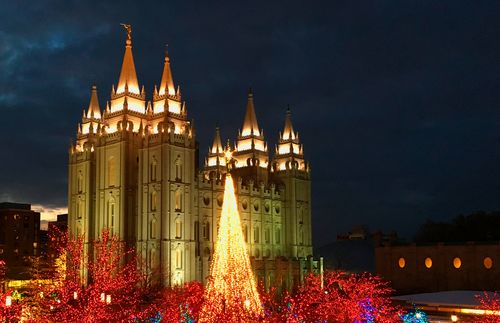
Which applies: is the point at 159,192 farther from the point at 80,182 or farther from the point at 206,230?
the point at 80,182

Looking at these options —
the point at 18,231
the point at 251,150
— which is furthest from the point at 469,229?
the point at 18,231

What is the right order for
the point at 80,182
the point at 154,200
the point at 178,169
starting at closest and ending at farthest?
the point at 154,200 < the point at 178,169 < the point at 80,182

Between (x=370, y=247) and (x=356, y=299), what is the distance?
286 feet

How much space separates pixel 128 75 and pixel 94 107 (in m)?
10.5

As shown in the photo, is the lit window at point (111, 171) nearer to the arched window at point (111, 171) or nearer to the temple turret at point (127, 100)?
the arched window at point (111, 171)

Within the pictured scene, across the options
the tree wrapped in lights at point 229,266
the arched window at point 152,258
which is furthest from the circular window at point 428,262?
the tree wrapped in lights at point 229,266

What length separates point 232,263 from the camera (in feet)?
98.4

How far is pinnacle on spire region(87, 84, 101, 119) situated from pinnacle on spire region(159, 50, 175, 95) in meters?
13.1

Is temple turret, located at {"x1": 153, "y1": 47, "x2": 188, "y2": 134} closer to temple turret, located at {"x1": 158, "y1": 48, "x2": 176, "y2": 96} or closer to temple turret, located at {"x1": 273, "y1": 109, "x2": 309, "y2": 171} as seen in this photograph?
temple turret, located at {"x1": 158, "y1": 48, "x2": 176, "y2": 96}

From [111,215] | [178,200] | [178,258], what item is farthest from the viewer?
[111,215]

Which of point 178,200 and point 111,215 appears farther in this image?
point 111,215

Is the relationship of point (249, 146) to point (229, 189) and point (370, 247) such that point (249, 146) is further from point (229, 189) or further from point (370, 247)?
point (229, 189)

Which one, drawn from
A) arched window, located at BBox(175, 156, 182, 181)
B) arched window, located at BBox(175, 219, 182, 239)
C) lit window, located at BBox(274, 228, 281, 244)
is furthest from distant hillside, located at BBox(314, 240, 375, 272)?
arched window, located at BBox(175, 156, 182, 181)

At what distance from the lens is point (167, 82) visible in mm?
73750
